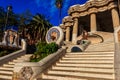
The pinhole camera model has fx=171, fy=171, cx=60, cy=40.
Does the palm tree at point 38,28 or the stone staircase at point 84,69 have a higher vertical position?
the palm tree at point 38,28

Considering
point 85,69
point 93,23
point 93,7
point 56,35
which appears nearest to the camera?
point 85,69

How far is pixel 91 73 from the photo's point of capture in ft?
26.9

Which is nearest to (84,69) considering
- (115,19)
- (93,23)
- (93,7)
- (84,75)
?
(84,75)

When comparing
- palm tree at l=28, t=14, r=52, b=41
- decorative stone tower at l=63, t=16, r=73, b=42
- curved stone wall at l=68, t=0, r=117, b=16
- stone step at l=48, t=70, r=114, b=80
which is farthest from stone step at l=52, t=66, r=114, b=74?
decorative stone tower at l=63, t=16, r=73, b=42

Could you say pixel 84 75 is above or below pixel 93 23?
below

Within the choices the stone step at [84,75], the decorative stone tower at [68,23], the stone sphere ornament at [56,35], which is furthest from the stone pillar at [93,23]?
the stone step at [84,75]

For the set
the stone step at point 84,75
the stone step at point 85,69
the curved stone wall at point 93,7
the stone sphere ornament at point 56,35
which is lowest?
the stone step at point 84,75

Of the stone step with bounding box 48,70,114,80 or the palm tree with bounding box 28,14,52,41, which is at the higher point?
the palm tree with bounding box 28,14,52,41

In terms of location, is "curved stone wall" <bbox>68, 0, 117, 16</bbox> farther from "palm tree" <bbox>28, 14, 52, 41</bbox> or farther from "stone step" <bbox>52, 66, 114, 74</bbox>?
"stone step" <bbox>52, 66, 114, 74</bbox>

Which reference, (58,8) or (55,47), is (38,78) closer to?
(55,47)

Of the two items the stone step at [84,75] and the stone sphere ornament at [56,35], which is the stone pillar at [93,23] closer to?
the stone sphere ornament at [56,35]

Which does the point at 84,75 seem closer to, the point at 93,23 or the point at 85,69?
the point at 85,69

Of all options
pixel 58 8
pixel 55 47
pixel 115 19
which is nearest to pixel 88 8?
pixel 115 19

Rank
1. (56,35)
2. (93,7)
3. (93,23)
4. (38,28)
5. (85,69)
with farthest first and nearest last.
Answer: (38,28)
(93,7)
(93,23)
(56,35)
(85,69)
